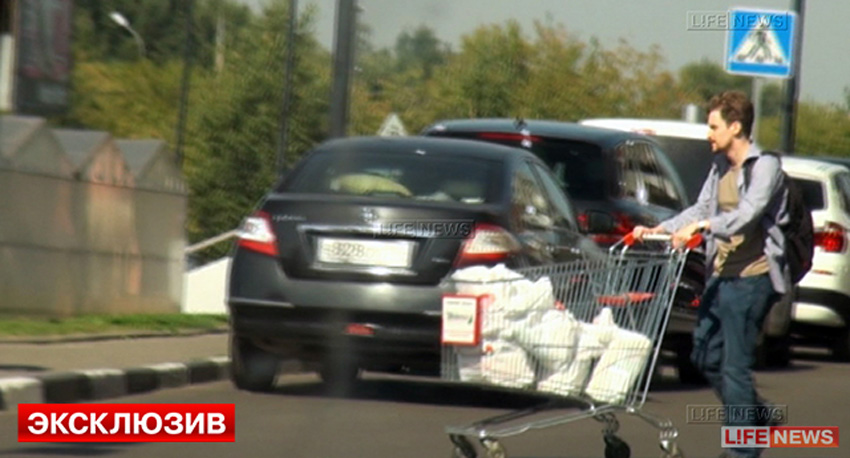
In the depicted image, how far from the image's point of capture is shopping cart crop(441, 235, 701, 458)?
754 centimetres

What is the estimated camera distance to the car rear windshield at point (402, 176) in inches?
448

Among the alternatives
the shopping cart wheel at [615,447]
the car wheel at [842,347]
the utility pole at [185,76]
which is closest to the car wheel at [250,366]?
the shopping cart wheel at [615,447]

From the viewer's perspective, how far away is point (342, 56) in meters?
16.0

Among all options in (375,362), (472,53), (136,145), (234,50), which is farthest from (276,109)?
(375,362)

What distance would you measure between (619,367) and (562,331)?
269 millimetres

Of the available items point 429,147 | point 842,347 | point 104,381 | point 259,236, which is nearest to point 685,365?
point 429,147

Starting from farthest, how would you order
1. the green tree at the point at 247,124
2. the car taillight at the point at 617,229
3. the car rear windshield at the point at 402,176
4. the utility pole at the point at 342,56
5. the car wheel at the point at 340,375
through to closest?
the green tree at the point at 247,124, the utility pole at the point at 342,56, the car taillight at the point at 617,229, the car wheel at the point at 340,375, the car rear windshield at the point at 402,176

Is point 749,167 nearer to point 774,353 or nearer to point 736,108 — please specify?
point 736,108

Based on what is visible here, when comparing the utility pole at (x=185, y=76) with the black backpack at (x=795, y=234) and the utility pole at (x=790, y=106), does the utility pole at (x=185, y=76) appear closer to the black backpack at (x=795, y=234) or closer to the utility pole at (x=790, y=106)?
the utility pole at (x=790, y=106)

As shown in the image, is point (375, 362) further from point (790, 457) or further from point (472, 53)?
point (472, 53)

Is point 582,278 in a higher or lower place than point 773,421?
higher

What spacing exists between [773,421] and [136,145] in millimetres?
16388

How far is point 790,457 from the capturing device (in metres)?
9.47

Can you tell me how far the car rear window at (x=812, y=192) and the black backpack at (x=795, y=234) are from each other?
9611 mm
